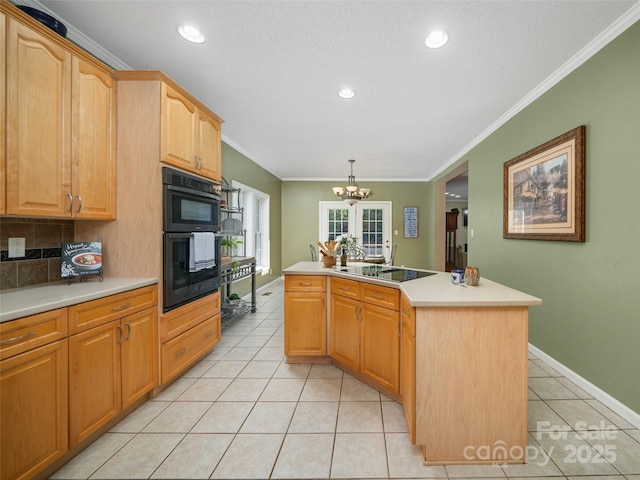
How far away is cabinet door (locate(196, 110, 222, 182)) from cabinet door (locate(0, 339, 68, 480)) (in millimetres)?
1677

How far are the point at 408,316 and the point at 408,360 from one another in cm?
25

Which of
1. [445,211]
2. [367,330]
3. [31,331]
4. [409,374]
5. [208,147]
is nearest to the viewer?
[31,331]

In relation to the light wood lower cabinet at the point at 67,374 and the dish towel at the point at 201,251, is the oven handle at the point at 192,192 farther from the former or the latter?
the light wood lower cabinet at the point at 67,374

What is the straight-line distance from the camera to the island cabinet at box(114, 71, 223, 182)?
2.05 m

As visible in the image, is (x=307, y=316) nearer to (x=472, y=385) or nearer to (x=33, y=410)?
(x=472, y=385)

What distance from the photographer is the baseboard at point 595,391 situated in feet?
5.89

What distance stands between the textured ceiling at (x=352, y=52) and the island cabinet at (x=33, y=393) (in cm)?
192

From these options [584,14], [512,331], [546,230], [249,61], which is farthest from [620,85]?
[249,61]

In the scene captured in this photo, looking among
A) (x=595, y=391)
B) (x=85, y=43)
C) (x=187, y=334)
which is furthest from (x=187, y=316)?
(x=595, y=391)

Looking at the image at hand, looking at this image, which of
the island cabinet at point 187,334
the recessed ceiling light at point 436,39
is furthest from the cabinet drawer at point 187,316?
the recessed ceiling light at point 436,39

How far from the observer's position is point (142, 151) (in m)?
2.07

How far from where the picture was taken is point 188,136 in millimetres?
2359

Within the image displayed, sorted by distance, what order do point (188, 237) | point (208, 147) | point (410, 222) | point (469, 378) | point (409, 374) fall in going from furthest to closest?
point (410, 222), point (208, 147), point (188, 237), point (409, 374), point (469, 378)

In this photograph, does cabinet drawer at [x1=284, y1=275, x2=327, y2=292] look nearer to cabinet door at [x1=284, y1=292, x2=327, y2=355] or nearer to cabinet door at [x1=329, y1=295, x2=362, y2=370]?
cabinet door at [x1=284, y1=292, x2=327, y2=355]
